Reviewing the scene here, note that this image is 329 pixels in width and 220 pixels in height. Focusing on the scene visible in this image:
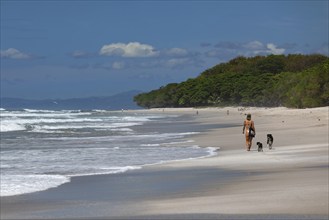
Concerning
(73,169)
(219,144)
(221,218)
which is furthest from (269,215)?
(219,144)

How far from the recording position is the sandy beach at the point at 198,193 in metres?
9.28

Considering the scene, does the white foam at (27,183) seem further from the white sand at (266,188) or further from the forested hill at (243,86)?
the forested hill at (243,86)

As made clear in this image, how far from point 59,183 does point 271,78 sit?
415ft

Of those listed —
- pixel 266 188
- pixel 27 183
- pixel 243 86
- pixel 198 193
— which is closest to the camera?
pixel 266 188

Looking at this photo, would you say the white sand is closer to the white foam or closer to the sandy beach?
the sandy beach

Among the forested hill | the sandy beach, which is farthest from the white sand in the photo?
the forested hill

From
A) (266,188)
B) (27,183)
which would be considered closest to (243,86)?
(27,183)

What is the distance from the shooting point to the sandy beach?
30.4 feet

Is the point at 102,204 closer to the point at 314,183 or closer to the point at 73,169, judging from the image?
the point at 314,183

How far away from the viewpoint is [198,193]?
37.6 feet

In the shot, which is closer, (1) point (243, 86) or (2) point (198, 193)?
(2) point (198, 193)

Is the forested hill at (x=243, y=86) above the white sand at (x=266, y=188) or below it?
above

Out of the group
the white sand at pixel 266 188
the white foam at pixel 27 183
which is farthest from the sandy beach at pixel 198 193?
the white foam at pixel 27 183

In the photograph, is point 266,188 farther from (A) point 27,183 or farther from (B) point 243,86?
(B) point 243,86
